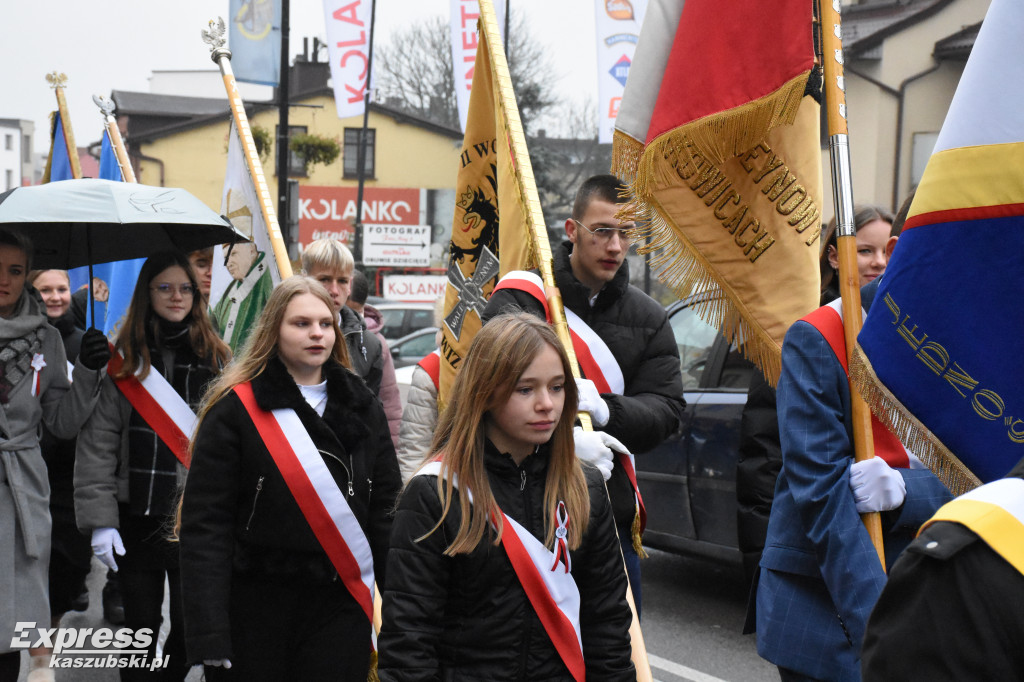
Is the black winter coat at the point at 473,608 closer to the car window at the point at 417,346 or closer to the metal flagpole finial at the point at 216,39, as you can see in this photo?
the metal flagpole finial at the point at 216,39

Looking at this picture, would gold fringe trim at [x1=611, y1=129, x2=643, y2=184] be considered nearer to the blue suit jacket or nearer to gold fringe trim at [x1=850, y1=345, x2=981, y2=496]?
the blue suit jacket

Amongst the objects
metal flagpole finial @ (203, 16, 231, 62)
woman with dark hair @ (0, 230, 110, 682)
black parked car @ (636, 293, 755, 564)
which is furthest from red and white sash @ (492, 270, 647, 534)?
metal flagpole finial @ (203, 16, 231, 62)

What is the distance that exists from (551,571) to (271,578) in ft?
3.98

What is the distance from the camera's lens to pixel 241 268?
5461 millimetres

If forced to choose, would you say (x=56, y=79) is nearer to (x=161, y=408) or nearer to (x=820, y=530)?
(x=161, y=408)

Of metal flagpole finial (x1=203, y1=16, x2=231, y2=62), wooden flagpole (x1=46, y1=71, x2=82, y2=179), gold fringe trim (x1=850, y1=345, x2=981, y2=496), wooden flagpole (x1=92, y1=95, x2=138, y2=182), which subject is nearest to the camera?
gold fringe trim (x1=850, y1=345, x2=981, y2=496)

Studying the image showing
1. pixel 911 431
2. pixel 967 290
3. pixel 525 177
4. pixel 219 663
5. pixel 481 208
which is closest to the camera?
pixel 967 290

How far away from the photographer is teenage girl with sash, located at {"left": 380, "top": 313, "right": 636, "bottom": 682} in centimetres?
260

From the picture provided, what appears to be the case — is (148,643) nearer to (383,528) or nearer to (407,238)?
(383,528)

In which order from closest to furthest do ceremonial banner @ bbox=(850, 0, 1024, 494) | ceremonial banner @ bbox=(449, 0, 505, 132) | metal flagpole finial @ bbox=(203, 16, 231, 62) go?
1. ceremonial banner @ bbox=(850, 0, 1024, 494)
2. metal flagpole finial @ bbox=(203, 16, 231, 62)
3. ceremonial banner @ bbox=(449, 0, 505, 132)

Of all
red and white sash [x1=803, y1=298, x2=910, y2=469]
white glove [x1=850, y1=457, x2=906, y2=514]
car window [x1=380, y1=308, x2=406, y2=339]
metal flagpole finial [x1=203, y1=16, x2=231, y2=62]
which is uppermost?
metal flagpole finial [x1=203, y1=16, x2=231, y2=62]

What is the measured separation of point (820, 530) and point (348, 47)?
1548 centimetres

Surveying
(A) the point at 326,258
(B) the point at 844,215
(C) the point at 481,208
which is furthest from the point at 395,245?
(B) the point at 844,215

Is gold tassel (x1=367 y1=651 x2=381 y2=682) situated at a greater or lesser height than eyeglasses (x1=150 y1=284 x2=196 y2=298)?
lesser
